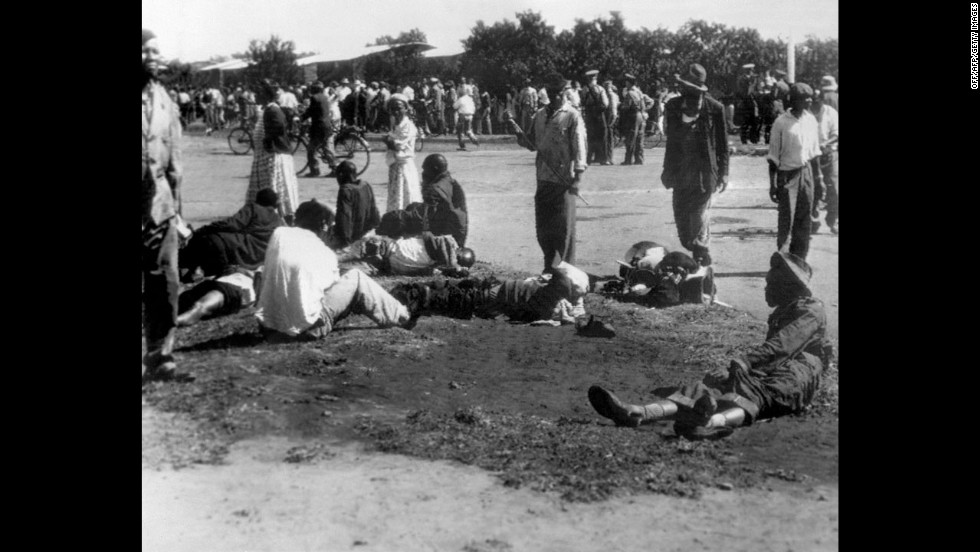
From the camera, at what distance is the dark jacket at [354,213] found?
6.10 meters

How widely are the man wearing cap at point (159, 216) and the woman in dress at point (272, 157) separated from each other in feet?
2.20

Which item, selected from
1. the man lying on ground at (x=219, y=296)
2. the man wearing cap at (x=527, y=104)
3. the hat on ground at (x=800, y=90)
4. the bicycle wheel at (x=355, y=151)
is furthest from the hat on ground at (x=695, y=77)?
the bicycle wheel at (x=355, y=151)

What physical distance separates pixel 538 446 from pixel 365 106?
3.54 metres

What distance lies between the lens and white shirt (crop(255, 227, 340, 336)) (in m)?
4.66

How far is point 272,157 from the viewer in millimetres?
5855

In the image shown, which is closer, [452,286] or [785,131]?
[452,286]

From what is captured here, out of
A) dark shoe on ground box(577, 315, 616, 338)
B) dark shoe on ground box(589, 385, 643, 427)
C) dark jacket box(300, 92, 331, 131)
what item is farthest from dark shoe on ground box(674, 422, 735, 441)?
dark jacket box(300, 92, 331, 131)

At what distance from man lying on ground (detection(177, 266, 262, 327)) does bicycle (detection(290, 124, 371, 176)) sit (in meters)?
2.12

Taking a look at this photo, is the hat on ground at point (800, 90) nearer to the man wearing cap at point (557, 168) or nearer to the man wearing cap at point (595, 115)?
the man wearing cap at point (595, 115)

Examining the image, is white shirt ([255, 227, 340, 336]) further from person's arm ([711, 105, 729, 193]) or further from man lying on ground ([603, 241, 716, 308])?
person's arm ([711, 105, 729, 193])

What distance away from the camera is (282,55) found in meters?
4.88
